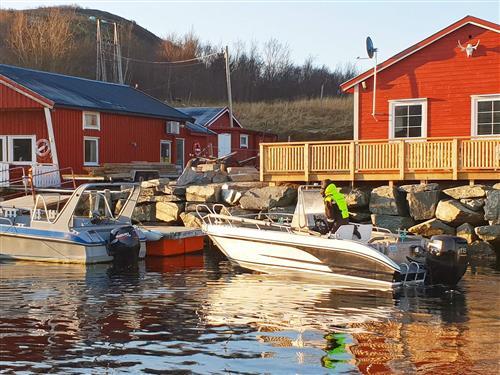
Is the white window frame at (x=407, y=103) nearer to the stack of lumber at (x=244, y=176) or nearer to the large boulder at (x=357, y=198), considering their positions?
the large boulder at (x=357, y=198)

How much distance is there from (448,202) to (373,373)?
1310 cm

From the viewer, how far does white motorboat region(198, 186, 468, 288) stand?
49.5ft

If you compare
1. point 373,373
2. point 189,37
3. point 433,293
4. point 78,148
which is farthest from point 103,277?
point 189,37

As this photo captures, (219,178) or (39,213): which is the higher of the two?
(219,178)

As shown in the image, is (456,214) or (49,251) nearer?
(49,251)

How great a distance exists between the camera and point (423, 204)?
21.9 metres

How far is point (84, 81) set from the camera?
36.5 meters

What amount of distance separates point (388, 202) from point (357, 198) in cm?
99

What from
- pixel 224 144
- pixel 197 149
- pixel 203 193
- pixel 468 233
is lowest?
pixel 468 233

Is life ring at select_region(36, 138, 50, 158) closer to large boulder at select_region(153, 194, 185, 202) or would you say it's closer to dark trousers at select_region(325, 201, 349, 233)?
large boulder at select_region(153, 194, 185, 202)

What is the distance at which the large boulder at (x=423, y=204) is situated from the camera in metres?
21.9

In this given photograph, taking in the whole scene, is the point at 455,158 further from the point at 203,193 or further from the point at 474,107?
the point at 203,193

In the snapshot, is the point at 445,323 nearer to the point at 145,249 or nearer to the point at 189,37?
the point at 145,249

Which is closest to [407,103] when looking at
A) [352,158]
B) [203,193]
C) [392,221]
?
[352,158]
